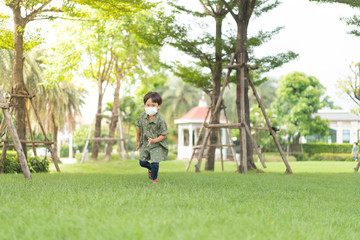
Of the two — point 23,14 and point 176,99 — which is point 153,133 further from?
point 176,99

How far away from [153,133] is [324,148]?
33785 mm

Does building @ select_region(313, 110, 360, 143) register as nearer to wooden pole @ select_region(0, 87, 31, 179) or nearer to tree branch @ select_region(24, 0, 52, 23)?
tree branch @ select_region(24, 0, 52, 23)

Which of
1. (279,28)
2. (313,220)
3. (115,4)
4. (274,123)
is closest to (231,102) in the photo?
(274,123)

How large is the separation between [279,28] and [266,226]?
11478 mm

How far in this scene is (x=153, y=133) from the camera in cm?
727

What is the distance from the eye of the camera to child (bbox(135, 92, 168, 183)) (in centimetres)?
717

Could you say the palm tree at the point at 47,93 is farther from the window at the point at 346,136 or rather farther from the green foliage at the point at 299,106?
the window at the point at 346,136

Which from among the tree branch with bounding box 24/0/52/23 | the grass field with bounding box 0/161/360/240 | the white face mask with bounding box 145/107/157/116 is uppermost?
the tree branch with bounding box 24/0/52/23

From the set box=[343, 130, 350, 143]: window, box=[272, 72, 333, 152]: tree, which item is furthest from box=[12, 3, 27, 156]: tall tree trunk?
box=[343, 130, 350, 143]: window

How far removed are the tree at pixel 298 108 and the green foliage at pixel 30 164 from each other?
26.6 m

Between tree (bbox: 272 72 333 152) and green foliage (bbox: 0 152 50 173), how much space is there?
87.1 ft

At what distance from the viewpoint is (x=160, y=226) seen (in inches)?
129

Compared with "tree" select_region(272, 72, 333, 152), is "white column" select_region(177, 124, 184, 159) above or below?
below

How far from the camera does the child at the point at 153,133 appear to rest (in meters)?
7.17
